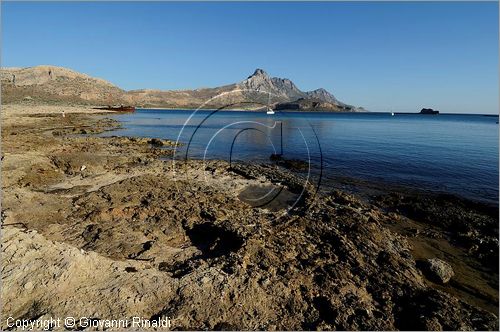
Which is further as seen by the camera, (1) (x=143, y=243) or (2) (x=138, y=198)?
(2) (x=138, y=198)

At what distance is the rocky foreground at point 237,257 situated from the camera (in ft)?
21.1

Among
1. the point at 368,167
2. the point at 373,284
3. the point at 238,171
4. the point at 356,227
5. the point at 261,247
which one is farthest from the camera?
the point at 368,167

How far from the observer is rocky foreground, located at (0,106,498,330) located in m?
6.43

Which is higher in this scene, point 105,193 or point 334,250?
point 105,193

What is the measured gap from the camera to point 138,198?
43.4 ft

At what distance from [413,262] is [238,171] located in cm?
1341

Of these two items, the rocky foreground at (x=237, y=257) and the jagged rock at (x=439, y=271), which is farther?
the jagged rock at (x=439, y=271)

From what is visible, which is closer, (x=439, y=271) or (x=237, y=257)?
(x=237, y=257)

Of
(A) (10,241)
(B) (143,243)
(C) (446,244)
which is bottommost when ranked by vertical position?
(C) (446,244)

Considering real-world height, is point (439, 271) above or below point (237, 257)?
below

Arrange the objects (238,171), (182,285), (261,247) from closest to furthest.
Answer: (182,285) → (261,247) → (238,171)

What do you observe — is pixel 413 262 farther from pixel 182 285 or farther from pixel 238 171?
pixel 238 171

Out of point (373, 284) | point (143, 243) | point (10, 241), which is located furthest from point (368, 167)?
point (10, 241)

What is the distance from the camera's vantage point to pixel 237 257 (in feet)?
27.2
